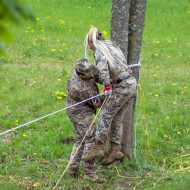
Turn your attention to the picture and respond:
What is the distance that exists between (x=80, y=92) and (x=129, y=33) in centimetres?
113

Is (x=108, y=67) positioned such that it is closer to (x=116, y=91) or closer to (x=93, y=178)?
(x=116, y=91)

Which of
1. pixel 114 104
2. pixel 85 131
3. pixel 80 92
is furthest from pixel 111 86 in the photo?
pixel 85 131

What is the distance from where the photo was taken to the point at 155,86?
10031 millimetres

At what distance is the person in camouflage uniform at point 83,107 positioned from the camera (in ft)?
19.7

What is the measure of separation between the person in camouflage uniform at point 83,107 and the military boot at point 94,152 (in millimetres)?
41

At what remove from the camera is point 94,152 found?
20.4 ft

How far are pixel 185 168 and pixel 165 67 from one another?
15.8 ft

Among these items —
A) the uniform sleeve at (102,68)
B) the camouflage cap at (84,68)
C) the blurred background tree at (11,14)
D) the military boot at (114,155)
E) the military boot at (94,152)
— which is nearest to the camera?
the blurred background tree at (11,14)

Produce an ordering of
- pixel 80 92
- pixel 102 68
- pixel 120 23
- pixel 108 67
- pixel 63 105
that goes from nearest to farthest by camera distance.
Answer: pixel 102 68, pixel 108 67, pixel 80 92, pixel 120 23, pixel 63 105

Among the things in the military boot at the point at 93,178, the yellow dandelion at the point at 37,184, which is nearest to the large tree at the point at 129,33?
the military boot at the point at 93,178

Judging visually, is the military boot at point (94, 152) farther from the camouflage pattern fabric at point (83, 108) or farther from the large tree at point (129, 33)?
the large tree at point (129, 33)

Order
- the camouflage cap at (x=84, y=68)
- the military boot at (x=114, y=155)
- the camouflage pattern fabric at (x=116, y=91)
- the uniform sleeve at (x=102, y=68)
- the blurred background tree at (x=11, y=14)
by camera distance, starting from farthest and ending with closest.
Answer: the military boot at (x=114, y=155) < the camouflage pattern fabric at (x=116, y=91) < the camouflage cap at (x=84, y=68) < the uniform sleeve at (x=102, y=68) < the blurred background tree at (x=11, y=14)

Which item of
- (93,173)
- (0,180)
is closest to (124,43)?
→ (93,173)

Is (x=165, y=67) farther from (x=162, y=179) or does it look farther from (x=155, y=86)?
(x=162, y=179)
